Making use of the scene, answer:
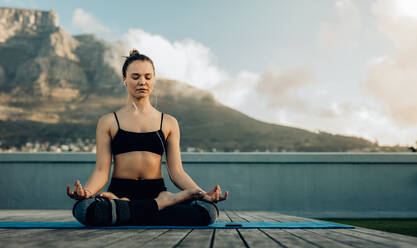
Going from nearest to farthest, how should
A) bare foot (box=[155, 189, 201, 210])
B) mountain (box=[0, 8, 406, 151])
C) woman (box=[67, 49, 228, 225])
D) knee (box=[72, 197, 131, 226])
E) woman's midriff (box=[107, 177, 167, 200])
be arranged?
knee (box=[72, 197, 131, 226])
woman (box=[67, 49, 228, 225])
bare foot (box=[155, 189, 201, 210])
woman's midriff (box=[107, 177, 167, 200])
mountain (box=[0, 8, 406, 151])

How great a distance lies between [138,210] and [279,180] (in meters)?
3.44

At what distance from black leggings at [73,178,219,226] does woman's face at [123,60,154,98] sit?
2.06 ft

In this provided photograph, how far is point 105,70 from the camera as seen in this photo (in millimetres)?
83312

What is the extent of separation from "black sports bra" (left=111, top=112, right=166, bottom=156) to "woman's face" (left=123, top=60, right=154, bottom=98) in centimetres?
26

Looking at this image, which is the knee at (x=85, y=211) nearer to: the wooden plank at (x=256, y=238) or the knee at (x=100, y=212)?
the knee at (x=100, y=212)

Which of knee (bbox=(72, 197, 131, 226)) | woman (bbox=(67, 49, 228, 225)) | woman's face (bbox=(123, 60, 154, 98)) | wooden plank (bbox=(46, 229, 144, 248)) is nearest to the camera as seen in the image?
wooden plank (bbox=(46, 229, 144, 248))

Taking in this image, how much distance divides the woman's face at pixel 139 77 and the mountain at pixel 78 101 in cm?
4678

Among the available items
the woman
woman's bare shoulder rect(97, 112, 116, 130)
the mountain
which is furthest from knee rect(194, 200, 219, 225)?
the mountain

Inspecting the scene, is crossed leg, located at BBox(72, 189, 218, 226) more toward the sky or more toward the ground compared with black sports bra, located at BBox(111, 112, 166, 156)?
more toward the ground

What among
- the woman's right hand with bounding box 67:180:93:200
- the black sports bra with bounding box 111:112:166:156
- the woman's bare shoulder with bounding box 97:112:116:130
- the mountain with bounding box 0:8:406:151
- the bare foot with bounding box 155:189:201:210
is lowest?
the bare foot with bounding box 155:189:201:210

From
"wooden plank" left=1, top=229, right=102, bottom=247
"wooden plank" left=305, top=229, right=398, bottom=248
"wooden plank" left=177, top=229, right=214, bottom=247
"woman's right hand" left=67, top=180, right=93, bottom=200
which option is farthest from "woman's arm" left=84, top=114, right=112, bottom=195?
"wooden plank" left=305, top=229, right=398, bottom=248

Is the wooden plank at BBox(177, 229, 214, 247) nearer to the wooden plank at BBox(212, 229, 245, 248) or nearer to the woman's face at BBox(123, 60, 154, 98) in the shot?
the wooden plank at BBox(212, 229, 245, 248)

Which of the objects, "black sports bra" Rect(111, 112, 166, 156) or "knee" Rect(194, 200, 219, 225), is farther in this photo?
"black sports bra" Rect(111, 112, 166, 156)

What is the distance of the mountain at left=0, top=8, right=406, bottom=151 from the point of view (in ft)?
179
